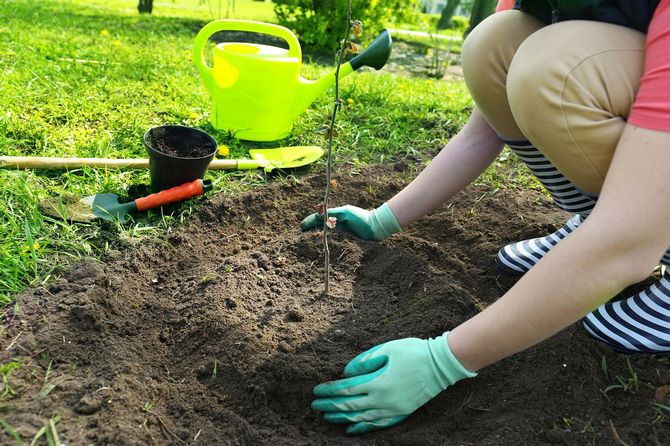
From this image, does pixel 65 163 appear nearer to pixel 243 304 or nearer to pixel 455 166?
pixel 243 304

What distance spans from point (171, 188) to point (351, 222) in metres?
0.62


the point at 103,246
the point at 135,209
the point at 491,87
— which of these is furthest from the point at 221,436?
the point at 491,87

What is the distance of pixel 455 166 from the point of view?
1605 mm

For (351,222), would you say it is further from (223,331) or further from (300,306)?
(223,331)

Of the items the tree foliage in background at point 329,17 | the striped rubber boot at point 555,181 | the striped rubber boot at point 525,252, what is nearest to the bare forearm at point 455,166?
the striped rubber boot at point 555,181

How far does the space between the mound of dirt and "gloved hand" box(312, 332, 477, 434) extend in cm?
5

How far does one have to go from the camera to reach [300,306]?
1474 millimetres

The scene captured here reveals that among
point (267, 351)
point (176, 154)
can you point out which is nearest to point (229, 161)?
point (176, 154)

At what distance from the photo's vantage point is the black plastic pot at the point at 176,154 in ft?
5.94

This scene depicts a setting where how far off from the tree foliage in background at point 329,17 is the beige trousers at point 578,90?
11.3 feet

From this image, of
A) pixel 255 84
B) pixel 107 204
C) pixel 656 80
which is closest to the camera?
pixel 656 80

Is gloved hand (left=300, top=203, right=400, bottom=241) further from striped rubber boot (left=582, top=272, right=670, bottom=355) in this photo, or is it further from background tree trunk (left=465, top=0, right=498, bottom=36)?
background tree trunk (left=465, top=0, right=498, bottom=36)

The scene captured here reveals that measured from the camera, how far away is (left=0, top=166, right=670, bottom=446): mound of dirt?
43.7 inches

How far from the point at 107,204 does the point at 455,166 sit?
110cm
